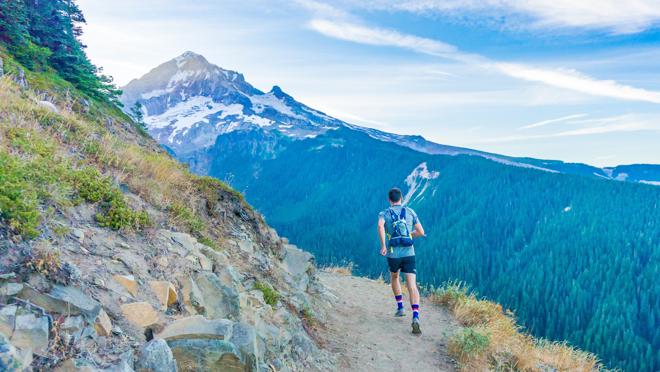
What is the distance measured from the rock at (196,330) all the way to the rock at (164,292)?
62cm

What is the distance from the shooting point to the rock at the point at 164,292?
5.32 metres

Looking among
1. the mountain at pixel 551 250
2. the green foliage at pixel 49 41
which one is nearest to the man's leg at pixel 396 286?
the green foliage at pixel 49 41

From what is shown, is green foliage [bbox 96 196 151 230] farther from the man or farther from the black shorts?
the black shorts

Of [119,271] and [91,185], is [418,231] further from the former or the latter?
[91,185]

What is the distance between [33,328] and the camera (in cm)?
338

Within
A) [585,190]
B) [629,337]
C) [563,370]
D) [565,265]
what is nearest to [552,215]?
[585,190]

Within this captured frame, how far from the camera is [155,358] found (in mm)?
4047

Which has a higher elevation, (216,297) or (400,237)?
(400,237)

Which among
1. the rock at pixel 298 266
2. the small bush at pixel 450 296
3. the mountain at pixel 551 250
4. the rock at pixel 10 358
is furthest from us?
the mountain at pixel 551 250

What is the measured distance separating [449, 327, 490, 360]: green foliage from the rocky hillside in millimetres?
2880

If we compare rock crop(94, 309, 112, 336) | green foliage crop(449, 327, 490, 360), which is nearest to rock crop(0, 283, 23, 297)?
rock crop(94, 309, 112, 336)

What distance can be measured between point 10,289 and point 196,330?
6.05 feet

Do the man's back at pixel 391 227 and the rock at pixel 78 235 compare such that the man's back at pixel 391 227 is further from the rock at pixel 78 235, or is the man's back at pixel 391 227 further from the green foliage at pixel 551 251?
the green foliage at pixel 551 251

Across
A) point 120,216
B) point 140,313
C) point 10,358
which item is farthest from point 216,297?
point 10,358
